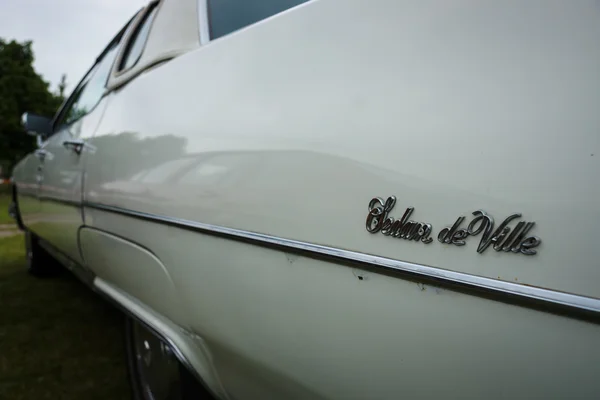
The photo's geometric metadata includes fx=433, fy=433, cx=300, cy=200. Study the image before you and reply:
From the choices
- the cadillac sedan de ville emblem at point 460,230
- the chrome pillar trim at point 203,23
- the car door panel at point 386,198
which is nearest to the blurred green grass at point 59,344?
the car door panel at point 386,198

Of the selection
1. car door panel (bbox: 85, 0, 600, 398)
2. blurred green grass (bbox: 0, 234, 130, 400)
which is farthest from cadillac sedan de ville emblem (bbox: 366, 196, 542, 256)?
blurred green grass (bbox: 0, 234, 130, 400)

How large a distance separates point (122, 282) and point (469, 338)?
4.55ft

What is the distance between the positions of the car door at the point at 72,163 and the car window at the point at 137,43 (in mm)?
192

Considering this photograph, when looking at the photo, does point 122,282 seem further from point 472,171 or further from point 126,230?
point 472,171

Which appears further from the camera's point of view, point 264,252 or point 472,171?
point 264,252

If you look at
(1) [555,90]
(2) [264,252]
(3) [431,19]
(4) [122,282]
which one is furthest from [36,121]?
(1) [555,90]

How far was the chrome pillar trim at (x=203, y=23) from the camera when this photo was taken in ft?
4.66

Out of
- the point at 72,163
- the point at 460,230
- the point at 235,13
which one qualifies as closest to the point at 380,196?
the point at 460,230

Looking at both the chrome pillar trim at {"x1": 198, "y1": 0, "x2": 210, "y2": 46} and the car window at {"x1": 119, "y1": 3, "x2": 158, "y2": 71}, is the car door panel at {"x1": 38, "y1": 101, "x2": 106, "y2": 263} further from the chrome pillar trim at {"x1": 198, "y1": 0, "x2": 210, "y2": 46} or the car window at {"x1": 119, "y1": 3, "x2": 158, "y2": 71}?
the chrome pillar trim at {"x1": 198, "y1": 0, "x2": 210, "y2": 46}

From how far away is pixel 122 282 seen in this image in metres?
1.68

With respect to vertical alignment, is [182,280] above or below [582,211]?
below

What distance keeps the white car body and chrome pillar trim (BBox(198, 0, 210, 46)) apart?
0.09 ft

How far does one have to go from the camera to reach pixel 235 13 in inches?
56.6

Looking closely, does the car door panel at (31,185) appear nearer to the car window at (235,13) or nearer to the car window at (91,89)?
the car window at (91,89)
